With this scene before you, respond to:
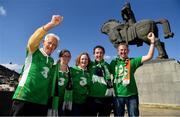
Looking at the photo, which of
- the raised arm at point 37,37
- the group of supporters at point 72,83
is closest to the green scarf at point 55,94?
the group of supporters at point 72,83

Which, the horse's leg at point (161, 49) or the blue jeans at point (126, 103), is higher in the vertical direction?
the horse's leg at point (161, 49)

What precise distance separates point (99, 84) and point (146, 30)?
813cm

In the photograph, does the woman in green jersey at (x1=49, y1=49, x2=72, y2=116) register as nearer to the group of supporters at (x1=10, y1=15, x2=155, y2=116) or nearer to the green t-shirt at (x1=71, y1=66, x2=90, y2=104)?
the group of supporters at (x1=10, y1=15, x2=155, y2=116)

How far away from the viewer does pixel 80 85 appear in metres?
3.31

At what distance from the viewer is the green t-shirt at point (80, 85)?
10.8 feet

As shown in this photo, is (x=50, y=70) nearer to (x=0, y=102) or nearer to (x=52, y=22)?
(x=52, y=22)

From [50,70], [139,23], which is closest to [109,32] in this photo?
[139,23]

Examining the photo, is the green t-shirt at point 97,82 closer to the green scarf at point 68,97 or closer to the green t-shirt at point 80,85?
the green t-shirt at point 80,85

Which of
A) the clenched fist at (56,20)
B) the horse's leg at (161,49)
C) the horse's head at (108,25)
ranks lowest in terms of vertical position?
the clenched fist at (56,20)

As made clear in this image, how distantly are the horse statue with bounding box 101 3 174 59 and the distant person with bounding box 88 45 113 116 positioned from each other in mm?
6839

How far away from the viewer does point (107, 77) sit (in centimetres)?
342

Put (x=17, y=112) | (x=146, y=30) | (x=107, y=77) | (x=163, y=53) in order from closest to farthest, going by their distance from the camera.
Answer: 1. (x=17, y=112)
2. (x=107, y=77)
3. (x=163, y=53)
4. (x=146, y=30)

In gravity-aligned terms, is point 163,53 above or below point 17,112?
above

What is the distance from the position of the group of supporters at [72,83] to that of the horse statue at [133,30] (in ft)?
22.3
